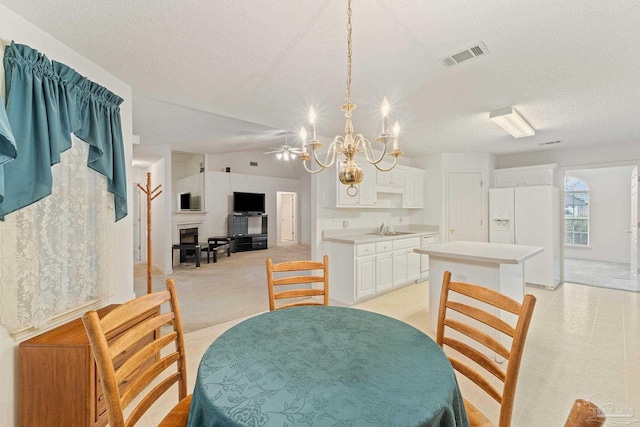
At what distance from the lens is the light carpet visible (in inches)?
139

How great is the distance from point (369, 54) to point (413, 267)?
3.66 meters

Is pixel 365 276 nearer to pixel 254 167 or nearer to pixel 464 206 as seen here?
pixel 464 206

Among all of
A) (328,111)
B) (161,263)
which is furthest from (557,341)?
(161,263)

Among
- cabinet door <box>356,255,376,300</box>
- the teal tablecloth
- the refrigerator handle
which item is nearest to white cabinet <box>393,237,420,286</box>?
cabinet door <box>356,255,376,300</box>

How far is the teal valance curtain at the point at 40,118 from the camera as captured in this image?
5.25 ft

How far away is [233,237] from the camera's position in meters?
8.66

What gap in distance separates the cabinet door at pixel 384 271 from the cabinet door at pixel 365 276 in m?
0.09

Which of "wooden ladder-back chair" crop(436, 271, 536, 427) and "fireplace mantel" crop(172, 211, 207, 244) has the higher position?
"fireplace mantel" crop(172, 211, 207, 244)

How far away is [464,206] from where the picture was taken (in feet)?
18.2

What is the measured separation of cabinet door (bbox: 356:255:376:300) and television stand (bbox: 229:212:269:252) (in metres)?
5.57

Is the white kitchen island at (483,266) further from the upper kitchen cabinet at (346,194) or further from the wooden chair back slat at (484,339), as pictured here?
the upper kitchen cabinet at (346,194)

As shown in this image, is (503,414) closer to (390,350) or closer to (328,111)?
(390,350)

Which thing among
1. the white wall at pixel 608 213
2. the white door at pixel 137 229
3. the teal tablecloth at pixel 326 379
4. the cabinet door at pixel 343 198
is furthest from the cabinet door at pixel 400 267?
the white door at pixel 137 229

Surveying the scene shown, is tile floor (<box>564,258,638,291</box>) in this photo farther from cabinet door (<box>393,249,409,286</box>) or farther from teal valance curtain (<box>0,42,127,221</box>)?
teal valance curtain (<box>0,42,127,221</box>)
